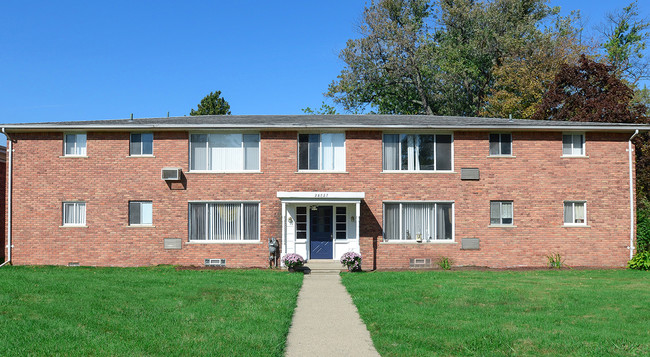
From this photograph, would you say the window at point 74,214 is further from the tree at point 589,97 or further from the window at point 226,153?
the tree at point 589,97

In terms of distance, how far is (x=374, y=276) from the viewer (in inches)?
630

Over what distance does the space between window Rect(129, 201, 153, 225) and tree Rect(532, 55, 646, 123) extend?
19.4 metres

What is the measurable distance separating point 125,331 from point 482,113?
29260 millimetres

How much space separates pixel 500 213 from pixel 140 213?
11764 mm

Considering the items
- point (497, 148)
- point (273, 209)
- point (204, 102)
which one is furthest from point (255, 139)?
point (204, 102)

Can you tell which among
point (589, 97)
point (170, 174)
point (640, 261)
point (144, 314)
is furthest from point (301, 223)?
point (589, 97)

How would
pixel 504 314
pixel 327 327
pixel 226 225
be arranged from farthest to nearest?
1. pixel 226 225
2. pixel 504 314
3. pixel 327 327

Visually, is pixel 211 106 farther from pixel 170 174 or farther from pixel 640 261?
pixel 640 261

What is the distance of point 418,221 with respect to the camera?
1858cm

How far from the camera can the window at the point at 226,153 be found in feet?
60.8

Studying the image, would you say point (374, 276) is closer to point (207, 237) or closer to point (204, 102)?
point (207, 237)

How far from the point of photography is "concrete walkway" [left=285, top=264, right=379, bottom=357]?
782cm

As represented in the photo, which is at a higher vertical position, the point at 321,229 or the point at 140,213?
the point at 140,213

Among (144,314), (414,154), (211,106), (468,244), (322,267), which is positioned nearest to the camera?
(144,314)
